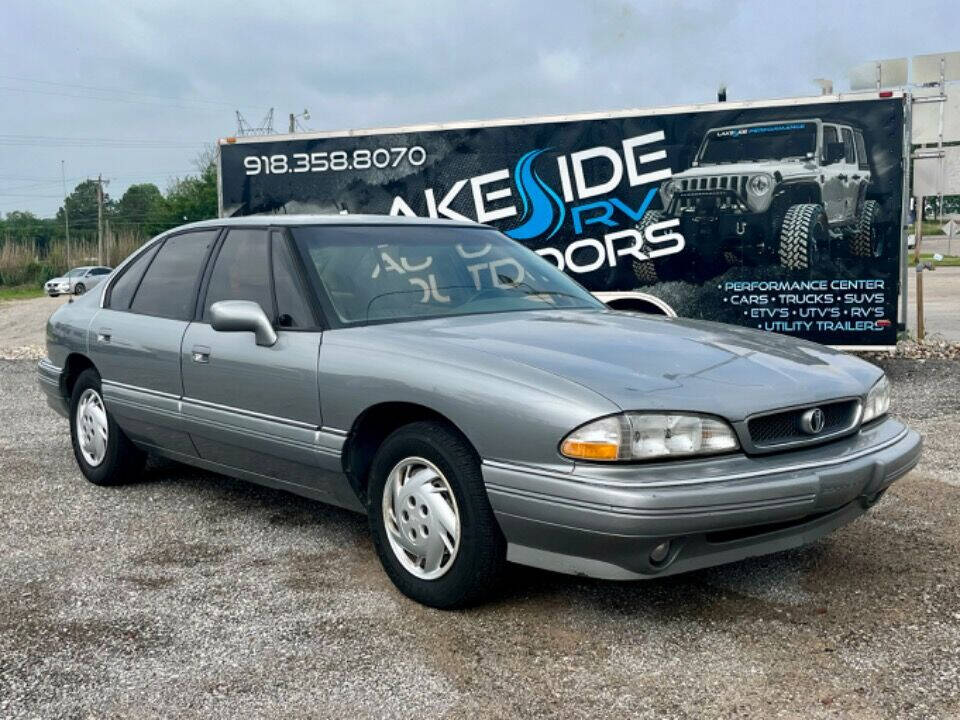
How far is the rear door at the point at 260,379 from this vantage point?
423 centimetres

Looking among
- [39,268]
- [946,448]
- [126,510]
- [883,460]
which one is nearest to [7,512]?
[126,510]

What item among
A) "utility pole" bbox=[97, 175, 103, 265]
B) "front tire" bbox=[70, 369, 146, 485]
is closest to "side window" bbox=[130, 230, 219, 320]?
"front tire" bbox=[70, 369, 146, 485]

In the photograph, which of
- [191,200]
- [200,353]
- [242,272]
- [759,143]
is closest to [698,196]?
[759,143]

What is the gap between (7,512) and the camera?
17.5ft

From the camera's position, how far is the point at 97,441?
229 inches

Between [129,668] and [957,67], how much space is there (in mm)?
13471

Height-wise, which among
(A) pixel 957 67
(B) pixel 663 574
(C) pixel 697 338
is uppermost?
(A) pixel 957 67

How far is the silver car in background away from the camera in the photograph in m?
3.29

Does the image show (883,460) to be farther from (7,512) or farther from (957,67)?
(957,67)

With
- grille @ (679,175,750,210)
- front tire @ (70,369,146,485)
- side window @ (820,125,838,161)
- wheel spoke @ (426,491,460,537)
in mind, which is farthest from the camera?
grille @ (679,175,750,210)

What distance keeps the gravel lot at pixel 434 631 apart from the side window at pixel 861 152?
5131 millimetres

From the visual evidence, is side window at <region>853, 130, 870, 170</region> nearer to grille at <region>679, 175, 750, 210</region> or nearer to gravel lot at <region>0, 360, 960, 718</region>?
grille at <region>679, 175, 750, 210</region>

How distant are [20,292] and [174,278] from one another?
5517cm

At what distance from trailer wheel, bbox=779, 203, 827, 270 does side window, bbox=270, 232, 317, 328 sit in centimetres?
617
